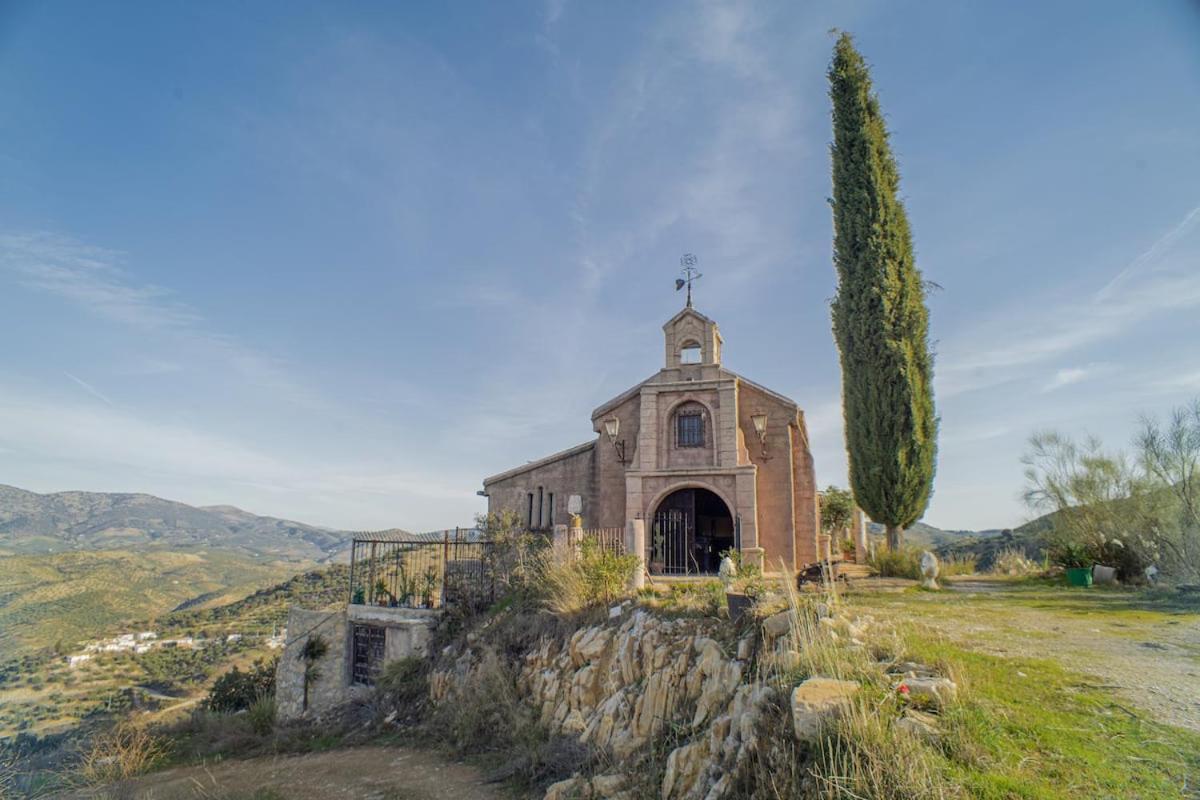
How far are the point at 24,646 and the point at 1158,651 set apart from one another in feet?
235

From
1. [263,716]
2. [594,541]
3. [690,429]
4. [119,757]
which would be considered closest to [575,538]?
[594,541]

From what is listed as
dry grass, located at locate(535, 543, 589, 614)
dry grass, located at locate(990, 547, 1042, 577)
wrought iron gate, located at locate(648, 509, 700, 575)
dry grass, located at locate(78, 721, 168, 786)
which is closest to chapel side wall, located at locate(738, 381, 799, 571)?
wrought iron gate, located at locate(648, 509, 700, 575)

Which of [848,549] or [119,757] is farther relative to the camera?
[848,549]

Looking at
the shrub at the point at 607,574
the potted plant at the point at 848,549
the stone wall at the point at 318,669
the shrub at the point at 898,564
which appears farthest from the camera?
the potted plant at the point at 848,549

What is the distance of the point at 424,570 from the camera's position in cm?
1642

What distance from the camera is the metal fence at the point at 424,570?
15078 millimetres

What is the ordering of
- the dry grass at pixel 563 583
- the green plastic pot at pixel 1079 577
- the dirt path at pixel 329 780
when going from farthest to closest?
the green plastic pot at pixel 1079 577 < the dry grass at pixel 563 583 < the dirt path at pixel 329 780

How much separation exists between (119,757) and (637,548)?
1227cm

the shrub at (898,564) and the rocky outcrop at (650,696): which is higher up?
the shrub at (898,564)

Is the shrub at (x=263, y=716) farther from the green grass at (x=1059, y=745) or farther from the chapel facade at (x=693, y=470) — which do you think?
the green grass at (x=1059, y=745)

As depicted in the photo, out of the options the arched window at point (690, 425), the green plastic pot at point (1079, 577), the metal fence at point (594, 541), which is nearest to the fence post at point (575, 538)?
the metal fence at point (594, 541)

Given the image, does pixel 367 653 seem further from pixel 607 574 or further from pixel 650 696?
pixel 650 696

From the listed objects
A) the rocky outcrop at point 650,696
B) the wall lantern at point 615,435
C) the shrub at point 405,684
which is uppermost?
the wall lantern at point 615,435

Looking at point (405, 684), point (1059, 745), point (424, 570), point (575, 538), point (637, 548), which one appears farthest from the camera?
point (424, 570)
